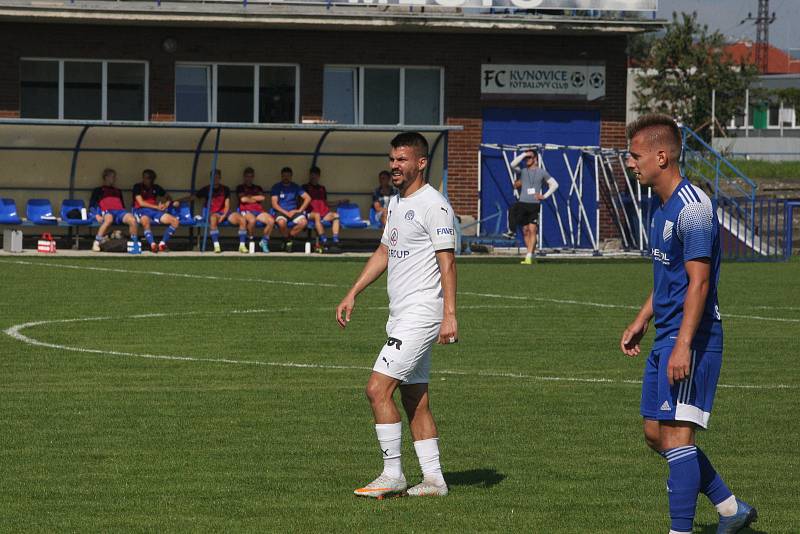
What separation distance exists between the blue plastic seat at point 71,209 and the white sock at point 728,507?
22.6 m

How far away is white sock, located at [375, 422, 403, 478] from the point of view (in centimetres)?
702

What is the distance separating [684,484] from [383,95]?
2696 cm

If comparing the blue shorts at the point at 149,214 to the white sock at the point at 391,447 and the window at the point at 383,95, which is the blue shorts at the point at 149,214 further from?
the white sock at the point at 391,447

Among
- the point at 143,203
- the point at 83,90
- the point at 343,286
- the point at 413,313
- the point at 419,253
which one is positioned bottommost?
the point at 343,286

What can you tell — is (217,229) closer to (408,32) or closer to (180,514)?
(408,32)

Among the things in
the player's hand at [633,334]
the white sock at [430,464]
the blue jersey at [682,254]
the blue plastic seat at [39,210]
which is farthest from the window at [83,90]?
the blue jersey at [682,254]

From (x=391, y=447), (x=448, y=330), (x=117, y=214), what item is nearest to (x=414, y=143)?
(x=448, y=330)

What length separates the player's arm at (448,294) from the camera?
688cm

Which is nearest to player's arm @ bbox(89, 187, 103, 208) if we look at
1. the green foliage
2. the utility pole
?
the green foliage

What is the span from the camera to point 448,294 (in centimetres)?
698

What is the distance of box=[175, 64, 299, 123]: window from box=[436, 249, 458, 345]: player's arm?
2509 centimetres

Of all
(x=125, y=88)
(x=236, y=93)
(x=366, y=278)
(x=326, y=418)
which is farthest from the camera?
(x=236, y=93)

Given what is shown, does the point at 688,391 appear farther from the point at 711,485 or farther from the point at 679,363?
the point at 711,485

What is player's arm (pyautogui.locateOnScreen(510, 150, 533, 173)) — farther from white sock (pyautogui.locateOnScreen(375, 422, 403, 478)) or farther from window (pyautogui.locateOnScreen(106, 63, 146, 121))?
white sock (pyautogui.locateOnScreen(375, 422, 403, 478))
